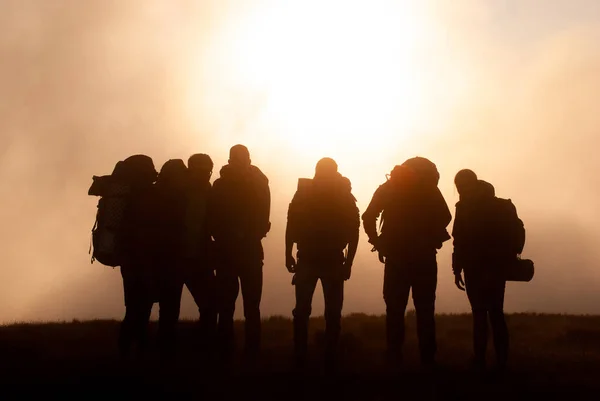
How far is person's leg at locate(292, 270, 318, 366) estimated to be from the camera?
30.3 ft

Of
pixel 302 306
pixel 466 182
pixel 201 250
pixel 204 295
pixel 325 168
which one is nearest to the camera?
pixel 302 306

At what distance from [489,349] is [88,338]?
328 inches

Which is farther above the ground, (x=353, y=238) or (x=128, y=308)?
(x=353, y=238)

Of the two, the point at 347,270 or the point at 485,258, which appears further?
the point at 485,258

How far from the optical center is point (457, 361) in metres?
10.8

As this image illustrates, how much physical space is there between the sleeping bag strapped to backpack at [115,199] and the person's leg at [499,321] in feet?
17.0

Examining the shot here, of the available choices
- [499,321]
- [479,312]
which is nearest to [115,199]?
[479,312]

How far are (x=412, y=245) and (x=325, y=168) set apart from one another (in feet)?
5.42

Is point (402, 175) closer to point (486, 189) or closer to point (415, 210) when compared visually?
point (415, 210)

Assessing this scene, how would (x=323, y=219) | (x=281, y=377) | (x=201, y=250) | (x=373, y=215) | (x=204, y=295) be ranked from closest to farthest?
(x=281, y=377) < (x=323, y=219) < (x=201, y=250) < (x=373, y=215) < (x=204, y=295)

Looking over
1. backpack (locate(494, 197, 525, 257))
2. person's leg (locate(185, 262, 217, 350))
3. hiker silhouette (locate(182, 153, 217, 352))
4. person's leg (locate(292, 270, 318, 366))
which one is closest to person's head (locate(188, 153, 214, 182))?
hiker silhouette (locate(182, 153, 217, 352))

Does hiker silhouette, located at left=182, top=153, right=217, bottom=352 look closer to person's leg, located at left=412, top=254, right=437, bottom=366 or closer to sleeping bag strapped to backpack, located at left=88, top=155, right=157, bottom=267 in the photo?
sleeping bag strapped to backpack, located at left=88, top=155, right=157, bottom=267

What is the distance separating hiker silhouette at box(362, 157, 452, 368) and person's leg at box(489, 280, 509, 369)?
0.84 m

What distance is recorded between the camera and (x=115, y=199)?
32.1 ft
